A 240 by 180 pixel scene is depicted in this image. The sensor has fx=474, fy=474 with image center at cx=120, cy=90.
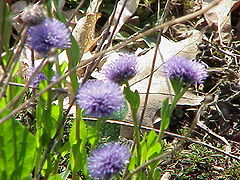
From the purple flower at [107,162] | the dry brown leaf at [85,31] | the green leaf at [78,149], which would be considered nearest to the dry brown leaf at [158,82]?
the dry brown leaf at [85,31]

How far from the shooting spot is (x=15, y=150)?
0.93 meters

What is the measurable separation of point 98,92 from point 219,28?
1.23 meters

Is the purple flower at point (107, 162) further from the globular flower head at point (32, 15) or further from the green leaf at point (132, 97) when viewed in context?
the globular flower head at point (32, 15)

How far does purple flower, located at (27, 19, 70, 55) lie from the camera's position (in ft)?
2.43

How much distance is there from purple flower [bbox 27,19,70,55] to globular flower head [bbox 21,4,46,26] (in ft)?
0.08

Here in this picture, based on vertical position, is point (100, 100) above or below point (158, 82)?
above

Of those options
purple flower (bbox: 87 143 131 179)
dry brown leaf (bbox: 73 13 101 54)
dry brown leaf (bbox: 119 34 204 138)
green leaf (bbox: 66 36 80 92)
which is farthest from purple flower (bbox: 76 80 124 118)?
dry brown leaf (bbox: 73 13 101 54)

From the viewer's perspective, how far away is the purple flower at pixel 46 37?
74cm

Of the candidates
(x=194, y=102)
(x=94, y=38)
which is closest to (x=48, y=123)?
(x=194, y=102)

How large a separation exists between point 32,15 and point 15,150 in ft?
1.10

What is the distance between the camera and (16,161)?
0.93m

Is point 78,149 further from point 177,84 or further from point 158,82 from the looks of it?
point 158,82

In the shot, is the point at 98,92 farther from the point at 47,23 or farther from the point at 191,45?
the point at 191,45

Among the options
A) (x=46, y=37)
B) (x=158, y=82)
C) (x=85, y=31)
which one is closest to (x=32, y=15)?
(x=46, y=37)
